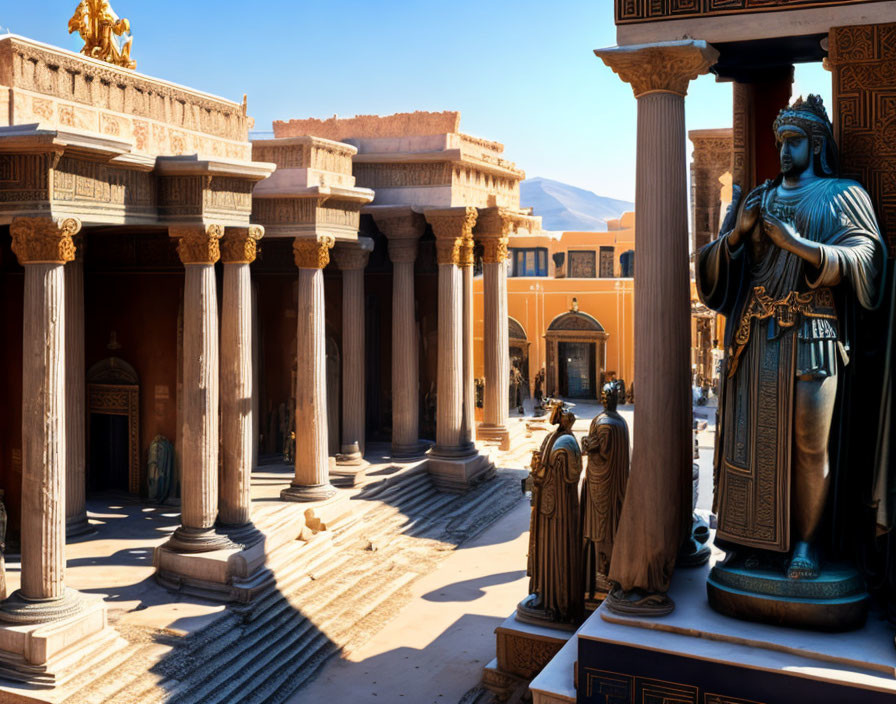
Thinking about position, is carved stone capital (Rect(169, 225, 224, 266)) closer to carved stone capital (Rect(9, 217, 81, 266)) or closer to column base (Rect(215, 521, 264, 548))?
carved stone capital (Rect(9, 217, 81, 266))

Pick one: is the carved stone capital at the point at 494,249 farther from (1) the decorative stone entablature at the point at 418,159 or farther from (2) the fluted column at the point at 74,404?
(2) the fluted column at the point at 74,404

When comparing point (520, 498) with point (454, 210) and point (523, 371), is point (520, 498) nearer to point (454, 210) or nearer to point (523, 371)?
point (454, 210)

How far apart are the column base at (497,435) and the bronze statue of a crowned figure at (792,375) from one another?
53.6ft

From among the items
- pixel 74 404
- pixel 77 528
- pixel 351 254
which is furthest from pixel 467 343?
pixel 77 528

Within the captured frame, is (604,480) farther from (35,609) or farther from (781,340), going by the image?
(35,609)

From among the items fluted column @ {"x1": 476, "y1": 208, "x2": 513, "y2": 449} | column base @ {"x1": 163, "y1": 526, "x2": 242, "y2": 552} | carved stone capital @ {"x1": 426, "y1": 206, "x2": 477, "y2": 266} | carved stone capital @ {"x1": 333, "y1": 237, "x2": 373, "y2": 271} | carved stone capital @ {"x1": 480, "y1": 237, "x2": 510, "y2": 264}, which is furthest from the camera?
carved stone capital @ {"x1": 480, "y1": 237, "x2": 510, "y2": 264}

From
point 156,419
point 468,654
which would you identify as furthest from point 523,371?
point 468,654

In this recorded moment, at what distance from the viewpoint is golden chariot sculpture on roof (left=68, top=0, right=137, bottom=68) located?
535 inches

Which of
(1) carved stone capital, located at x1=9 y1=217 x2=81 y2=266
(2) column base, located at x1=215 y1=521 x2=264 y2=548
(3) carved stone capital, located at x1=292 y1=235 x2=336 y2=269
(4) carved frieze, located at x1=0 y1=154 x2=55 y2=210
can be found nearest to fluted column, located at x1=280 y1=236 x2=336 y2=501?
(3) carved stone capital, located at x1=292 y1=235 x2=336 y2=269

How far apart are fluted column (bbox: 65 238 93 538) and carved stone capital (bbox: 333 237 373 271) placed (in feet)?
19.4

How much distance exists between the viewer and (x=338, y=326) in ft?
71.8

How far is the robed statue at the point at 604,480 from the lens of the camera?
9.53 m

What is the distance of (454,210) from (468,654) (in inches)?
425

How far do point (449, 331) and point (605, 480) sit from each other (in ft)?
36.5
